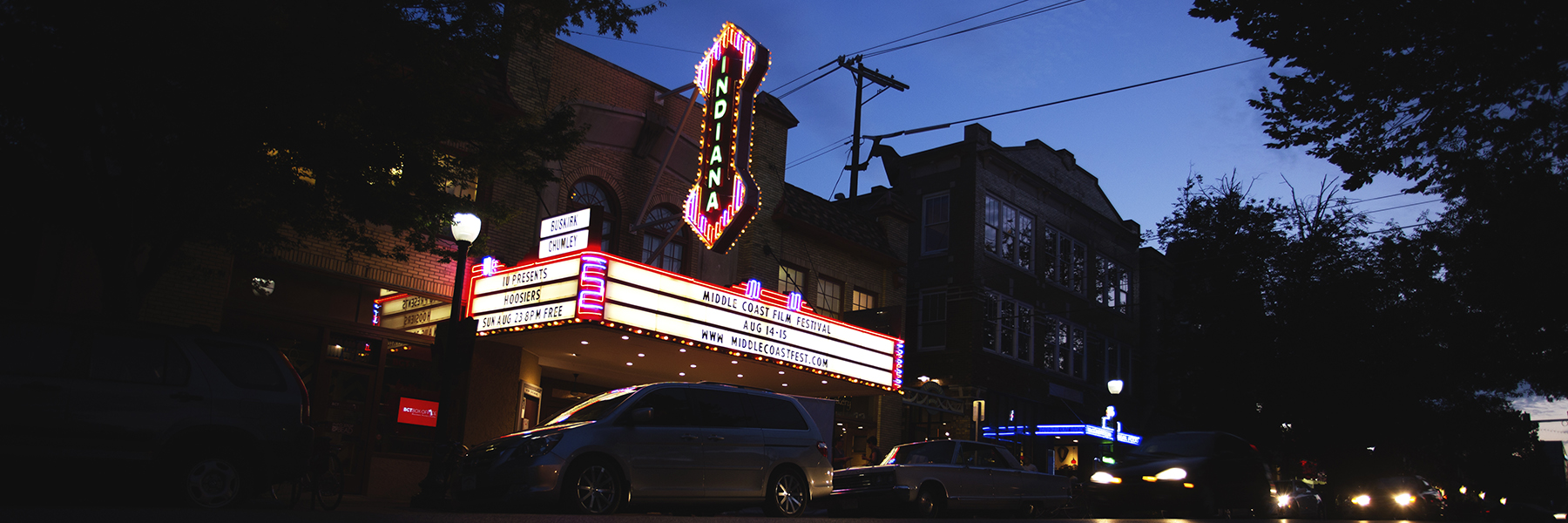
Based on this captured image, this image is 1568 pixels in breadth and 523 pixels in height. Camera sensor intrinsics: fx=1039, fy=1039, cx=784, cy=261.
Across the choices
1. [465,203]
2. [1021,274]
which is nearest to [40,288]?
[465,203]

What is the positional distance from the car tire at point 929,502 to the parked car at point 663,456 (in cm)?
271

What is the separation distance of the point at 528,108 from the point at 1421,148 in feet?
46.4

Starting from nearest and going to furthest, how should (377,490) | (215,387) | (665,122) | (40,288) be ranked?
(215,387) < (40,288) < (377,490) < (665,122)

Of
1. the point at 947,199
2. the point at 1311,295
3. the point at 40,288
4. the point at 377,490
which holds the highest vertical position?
the point at 947,199

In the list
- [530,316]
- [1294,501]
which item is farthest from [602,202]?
[1294,501]

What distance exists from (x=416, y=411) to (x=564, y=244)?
4027 millimetres

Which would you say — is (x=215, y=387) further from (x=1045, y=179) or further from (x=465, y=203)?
(x=1045, y=179)

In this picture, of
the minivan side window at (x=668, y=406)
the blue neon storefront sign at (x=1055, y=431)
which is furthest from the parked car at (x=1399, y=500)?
the minivan side window at (x=668, y=406)

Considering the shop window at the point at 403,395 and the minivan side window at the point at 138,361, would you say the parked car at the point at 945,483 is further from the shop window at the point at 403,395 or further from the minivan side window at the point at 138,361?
the minivan side window at the point at 138,361

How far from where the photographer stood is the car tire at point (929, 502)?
15070 millimetres

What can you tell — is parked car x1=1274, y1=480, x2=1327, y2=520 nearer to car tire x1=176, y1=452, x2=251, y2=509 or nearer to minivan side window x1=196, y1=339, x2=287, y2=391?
minivan side window x1=196, y1=339, x2=287, y2=391

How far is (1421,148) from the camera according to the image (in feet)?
35.6

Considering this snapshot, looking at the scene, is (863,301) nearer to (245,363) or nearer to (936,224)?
(936,224)

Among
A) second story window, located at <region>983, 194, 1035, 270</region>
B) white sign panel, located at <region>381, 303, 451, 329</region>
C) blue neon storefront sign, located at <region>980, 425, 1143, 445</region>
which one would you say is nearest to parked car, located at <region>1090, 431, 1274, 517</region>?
blue neon storefront sign, located at <region>980, 425, 1143, 445</region>
